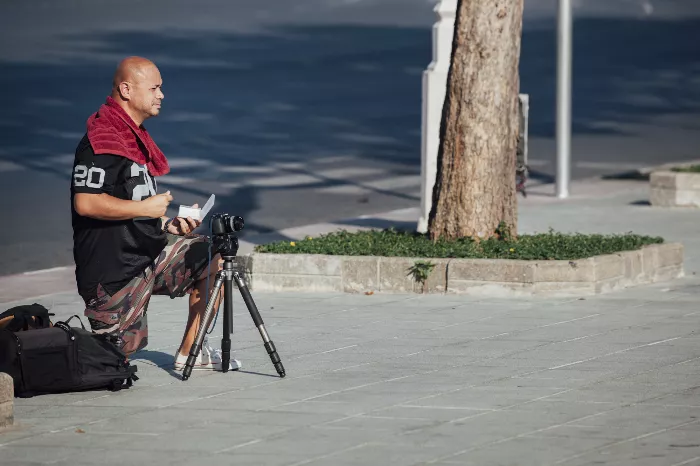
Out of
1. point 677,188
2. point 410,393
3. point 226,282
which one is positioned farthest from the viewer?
point 677,188

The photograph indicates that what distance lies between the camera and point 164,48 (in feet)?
121

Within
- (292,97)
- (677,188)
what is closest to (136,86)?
(677,188)

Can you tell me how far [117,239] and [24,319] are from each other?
609 mm

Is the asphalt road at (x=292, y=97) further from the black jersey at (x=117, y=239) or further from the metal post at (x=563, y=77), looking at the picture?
the black jersey at (x=117, y=239)

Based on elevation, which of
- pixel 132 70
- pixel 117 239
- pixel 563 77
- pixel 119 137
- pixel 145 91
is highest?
pixel 563 77

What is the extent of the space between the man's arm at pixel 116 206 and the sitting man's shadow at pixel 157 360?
3.50 ft

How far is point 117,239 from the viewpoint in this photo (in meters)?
8.09

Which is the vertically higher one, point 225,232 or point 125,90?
point 125,90

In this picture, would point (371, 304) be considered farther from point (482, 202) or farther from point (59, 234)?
point (59, 234)

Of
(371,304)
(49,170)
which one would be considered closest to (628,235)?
(371,304)

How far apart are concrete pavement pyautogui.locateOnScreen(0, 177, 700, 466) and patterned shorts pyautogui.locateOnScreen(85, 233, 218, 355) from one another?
0.30m

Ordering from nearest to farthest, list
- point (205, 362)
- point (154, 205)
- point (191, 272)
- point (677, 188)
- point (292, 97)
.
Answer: point (154, 205) → point (191, 272) → point (205, 362) → point (677, 188) → point (292, 97)

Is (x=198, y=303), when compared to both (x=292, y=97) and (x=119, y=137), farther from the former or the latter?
(x=292, y=97)

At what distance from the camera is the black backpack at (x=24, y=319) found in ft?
26.4
